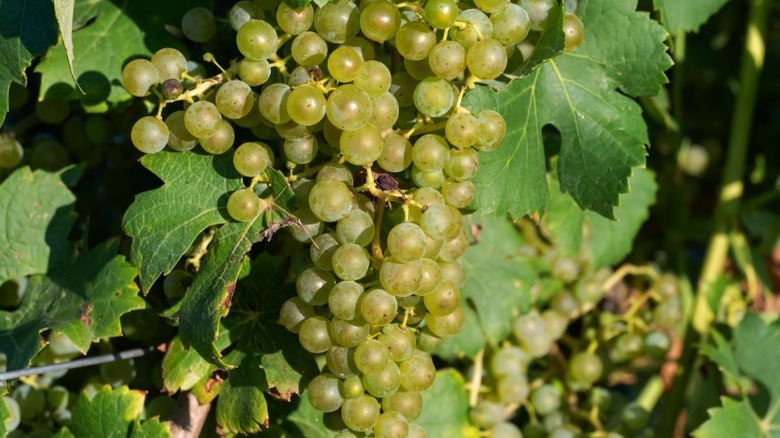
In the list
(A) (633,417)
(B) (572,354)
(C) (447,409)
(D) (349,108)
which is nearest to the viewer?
(D) (349,108)

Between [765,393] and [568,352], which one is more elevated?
[765,393]

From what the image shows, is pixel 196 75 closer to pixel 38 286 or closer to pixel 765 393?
pixel 38 286

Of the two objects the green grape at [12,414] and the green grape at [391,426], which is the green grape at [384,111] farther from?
the green grape at [12,414]

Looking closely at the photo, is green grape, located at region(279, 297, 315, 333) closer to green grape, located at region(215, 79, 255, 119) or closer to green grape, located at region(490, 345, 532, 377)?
green grape, located at region(215, 79, 255, 119)

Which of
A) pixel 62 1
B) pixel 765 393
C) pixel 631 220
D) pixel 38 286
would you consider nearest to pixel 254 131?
pixel 62 1

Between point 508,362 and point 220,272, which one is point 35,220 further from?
point 508,362

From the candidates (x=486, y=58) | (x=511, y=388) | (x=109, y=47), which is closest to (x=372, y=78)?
(x=486, y=58)
